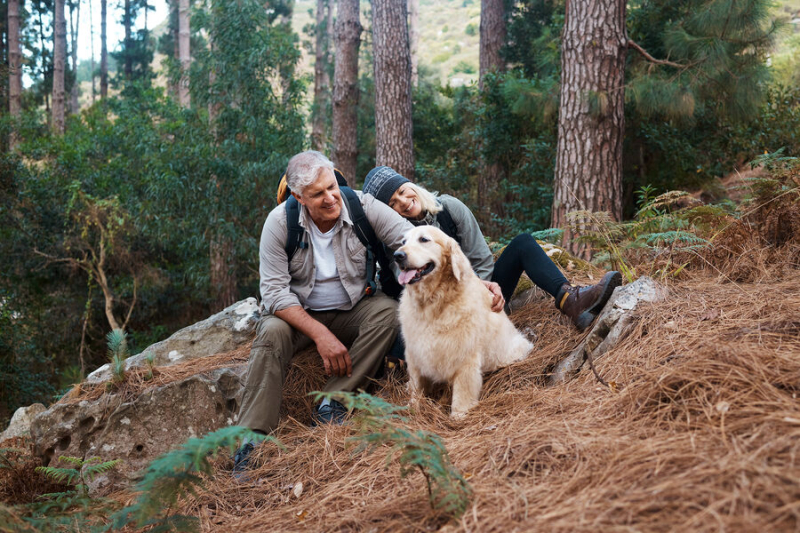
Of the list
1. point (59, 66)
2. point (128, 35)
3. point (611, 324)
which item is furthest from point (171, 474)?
point (128, 35)

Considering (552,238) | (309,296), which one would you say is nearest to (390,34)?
→ (552,238)

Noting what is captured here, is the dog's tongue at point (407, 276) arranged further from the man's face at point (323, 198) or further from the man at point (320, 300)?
the man's face at point (323, 198)

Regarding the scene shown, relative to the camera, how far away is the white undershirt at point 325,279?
13.2 ft

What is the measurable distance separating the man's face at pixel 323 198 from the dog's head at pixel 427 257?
0.60 m

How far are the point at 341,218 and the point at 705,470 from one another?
9.16ft

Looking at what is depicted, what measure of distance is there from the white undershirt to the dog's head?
68cm

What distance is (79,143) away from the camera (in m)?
13.4

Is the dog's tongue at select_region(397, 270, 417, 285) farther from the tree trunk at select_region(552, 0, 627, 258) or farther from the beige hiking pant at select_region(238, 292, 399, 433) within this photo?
the tree trunk at select_region(552, 0, 627, 258)

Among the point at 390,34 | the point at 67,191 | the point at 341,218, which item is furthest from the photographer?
the point at 67,191

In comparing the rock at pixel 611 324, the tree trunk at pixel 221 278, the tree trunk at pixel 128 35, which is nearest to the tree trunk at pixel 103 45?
the tree trunk at pixel 128 35

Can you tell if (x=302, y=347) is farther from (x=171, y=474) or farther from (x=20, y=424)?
(x=20, y=424)

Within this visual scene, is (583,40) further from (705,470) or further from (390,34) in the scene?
(705,470)

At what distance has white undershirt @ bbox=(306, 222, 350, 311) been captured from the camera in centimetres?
404

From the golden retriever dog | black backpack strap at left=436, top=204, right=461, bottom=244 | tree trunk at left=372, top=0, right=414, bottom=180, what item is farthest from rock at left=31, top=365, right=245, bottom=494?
tree trunk at left=372, top=0, right=414, bottom=180
